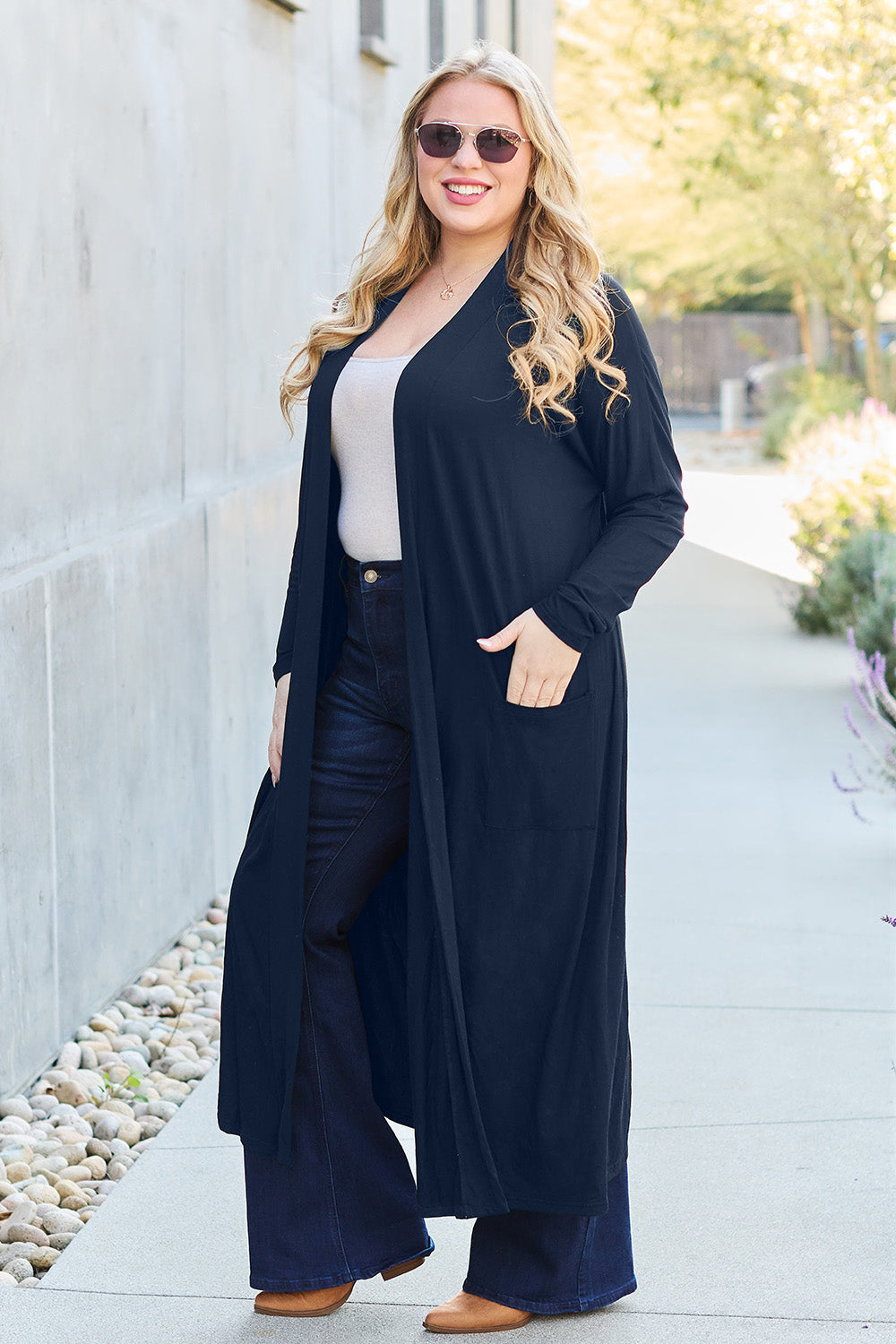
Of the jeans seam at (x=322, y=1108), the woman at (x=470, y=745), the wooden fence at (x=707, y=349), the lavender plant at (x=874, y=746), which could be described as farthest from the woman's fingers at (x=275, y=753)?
the wooden fence at (x=707, y=349)

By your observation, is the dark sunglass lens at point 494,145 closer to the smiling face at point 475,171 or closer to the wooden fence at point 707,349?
the smiling face at point 475,171

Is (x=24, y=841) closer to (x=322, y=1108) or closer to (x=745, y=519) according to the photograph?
(x=322, y=1108)

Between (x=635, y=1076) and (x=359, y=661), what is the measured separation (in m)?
1.75

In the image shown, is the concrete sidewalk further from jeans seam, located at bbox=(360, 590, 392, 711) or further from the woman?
jeans seam, located at bbox=(360, 590, 392, 711)

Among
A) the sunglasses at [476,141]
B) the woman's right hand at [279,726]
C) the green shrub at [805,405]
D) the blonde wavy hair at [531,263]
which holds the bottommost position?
the woman's right hand at [279,726]

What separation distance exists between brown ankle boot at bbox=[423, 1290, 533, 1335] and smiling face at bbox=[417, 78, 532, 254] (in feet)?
5.66

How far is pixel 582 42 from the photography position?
2344cm

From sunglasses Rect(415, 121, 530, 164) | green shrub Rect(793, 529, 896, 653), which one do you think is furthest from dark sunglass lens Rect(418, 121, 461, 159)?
green shrub Rect(793, 529, 896, 653)

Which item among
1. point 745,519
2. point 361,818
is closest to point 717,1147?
point 361,818

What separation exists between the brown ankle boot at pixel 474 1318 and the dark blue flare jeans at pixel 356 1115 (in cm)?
2

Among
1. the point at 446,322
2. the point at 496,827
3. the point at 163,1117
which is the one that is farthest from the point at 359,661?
the point at 163,1117

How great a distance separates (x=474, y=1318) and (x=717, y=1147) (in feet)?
3.29

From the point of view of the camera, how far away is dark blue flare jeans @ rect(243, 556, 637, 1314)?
109 inches

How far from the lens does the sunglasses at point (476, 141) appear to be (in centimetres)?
268
